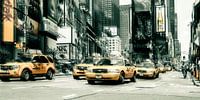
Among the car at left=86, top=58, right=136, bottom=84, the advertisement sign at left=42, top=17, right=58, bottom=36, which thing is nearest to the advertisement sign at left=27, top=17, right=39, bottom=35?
the advertisement sign at left=42, top=17, right=58, bottom=36

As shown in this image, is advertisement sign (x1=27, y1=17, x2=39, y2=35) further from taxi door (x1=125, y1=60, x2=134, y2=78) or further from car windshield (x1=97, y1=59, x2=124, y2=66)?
car windshield (x1=97, y1=59, x2=124, y2=66)

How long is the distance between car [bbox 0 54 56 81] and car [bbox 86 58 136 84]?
4.54m

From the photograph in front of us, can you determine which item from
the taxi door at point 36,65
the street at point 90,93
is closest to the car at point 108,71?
the street at point 90,93

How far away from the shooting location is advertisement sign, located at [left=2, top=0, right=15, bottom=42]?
51125mm

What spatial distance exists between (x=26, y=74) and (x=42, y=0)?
49.9 m

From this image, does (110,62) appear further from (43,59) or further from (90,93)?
(90,93)

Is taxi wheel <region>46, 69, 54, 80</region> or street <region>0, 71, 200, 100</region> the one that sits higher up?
taxi wheel <region>46, 69, 54, 80</region>

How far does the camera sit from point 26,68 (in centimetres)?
2423

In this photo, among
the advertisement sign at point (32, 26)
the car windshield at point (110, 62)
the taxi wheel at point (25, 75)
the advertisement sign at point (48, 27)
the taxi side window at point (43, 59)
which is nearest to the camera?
the car windshield at point (110, 62)

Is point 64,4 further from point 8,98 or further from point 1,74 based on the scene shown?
point 8,98

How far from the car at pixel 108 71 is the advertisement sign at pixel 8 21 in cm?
3099

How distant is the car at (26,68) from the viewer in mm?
23703

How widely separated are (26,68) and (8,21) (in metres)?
28.8

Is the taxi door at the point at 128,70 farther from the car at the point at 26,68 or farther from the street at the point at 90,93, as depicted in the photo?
the car at the point at 26,68
